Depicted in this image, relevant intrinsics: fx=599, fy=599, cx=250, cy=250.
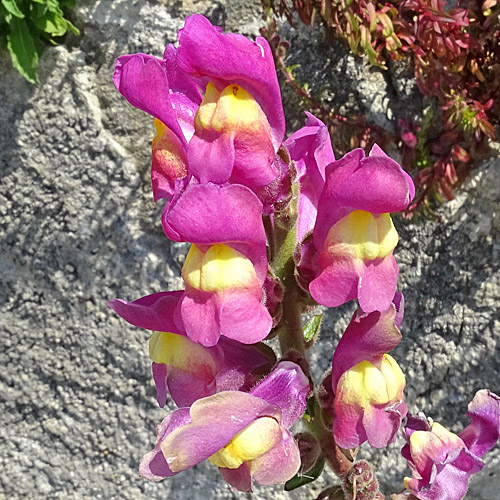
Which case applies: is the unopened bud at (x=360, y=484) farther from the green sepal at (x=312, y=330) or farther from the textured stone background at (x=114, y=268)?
the textured stone background at (x=114, y=268)

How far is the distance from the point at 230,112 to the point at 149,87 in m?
0.10

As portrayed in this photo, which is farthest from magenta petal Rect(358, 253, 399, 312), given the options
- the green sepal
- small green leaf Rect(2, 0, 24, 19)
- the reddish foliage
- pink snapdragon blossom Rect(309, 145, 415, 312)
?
small green leaf Rect(2, 0, 24, 19)

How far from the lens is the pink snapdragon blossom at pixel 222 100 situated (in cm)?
66

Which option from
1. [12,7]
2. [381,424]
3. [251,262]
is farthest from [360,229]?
[12,7]

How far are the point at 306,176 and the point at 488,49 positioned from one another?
825 millimetres

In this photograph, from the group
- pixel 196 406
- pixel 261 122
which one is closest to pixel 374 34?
pixel 261 122

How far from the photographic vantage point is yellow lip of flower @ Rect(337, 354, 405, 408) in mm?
759

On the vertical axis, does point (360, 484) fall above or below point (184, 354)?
below

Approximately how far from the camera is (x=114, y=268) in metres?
1.67

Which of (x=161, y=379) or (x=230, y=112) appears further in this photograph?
(x=161, y=379)

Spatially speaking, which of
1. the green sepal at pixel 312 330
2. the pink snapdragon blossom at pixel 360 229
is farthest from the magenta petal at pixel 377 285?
the green sepal at pixel 312 330

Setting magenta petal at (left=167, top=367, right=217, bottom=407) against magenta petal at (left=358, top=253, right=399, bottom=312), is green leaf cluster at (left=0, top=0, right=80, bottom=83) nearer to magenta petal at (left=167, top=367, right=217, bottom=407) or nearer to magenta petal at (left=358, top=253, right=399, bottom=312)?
magenta petal at (left=167, top=367, right=217, bottom=407)

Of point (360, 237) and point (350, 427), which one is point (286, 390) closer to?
point (350, 427)

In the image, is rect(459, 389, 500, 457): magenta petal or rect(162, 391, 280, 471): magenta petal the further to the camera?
rect(459, 389, 500, 457): magenta petal
